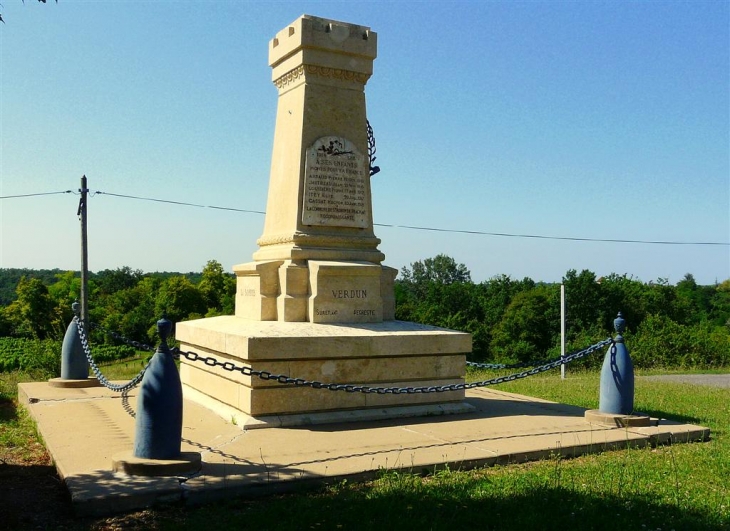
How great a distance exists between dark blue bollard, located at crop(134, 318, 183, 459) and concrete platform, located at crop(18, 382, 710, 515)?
227mm

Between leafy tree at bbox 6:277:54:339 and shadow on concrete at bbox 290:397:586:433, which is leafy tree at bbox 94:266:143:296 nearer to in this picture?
leafy tree at bbox 6:277:54:339

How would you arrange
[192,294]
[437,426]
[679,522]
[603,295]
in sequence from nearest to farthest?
[679,522]
[437,426]
[603,295]
[192,294]

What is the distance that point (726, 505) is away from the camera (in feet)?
15.2

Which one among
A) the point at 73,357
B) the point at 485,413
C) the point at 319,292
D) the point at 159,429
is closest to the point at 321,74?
the point at 319,292

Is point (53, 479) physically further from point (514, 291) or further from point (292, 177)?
point (514, 291)

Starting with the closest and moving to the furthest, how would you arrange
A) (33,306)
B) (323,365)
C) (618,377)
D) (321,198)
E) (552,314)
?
(618,377) → (323,365) → (321,198) → (552,314) → (33,306)

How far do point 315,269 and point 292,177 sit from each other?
1.18 m

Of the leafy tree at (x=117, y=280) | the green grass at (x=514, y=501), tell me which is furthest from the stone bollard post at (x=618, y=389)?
the leafy tree at (x=117, y=280)

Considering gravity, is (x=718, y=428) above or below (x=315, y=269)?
below

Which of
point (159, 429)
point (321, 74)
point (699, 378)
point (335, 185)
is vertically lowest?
point (699, 378)

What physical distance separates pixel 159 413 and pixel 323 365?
2465 millimetres

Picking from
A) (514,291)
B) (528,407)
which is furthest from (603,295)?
(528,407)

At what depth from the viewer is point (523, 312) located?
34.3 meters

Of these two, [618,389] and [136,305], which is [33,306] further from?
[618,389]
